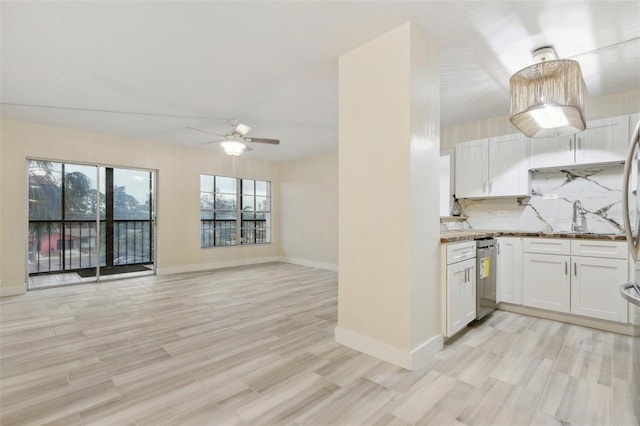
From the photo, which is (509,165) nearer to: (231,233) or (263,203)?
(263,203)

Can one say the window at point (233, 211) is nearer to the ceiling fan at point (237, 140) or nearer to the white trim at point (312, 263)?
the white trim at point (312, 263)

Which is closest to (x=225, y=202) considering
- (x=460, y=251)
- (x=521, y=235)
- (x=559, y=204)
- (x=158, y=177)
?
(x=158, y=177)

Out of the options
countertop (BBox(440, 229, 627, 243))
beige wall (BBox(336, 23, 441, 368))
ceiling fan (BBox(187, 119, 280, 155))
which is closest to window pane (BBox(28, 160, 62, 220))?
ceiling fan (BBox(187, 119, 280, 155))

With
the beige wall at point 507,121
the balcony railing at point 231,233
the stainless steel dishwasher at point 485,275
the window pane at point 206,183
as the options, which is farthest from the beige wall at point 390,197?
the balcony railing at point 231,233

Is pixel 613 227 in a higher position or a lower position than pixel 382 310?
higher

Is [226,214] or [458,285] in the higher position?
[226,214]

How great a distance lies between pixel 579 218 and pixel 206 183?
6339 mm

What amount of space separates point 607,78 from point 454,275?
8.62 ft

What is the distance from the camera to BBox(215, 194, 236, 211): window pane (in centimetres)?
682

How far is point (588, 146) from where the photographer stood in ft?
10.7

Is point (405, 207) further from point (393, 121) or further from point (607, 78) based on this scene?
point (607, 78)

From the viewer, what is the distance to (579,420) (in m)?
1.65

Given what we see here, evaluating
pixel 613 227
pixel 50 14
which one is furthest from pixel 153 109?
pixel 613 227

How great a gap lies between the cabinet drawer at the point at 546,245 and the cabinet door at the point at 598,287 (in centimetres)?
14
